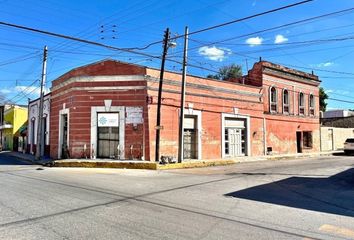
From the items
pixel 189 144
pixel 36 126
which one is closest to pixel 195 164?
pixel 189 144

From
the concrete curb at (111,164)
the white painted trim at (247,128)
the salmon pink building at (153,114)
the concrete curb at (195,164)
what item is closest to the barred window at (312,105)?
the salmon pink building at (153,114)

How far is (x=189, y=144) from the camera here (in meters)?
26.4

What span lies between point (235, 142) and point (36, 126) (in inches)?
797

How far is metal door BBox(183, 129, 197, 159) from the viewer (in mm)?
26086

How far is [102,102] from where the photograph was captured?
24.1 m

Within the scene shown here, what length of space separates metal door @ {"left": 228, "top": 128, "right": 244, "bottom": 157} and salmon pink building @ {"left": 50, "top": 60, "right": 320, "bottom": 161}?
0.14ft

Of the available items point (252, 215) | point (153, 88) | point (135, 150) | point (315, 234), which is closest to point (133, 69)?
point (153, 88)

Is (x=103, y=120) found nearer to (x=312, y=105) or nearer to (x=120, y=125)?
(x=120, y=125)

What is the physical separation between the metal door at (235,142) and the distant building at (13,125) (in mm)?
28622

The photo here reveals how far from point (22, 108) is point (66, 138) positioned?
27.2 meters

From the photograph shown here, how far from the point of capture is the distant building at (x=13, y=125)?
47250mm

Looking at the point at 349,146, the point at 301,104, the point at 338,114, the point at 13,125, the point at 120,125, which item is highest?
the point at 338,114

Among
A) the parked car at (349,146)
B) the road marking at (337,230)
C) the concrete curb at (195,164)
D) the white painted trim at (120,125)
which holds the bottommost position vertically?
the road marking at (337,230)

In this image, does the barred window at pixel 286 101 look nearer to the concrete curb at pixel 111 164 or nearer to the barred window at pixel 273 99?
the barred window at pixel 273 99
